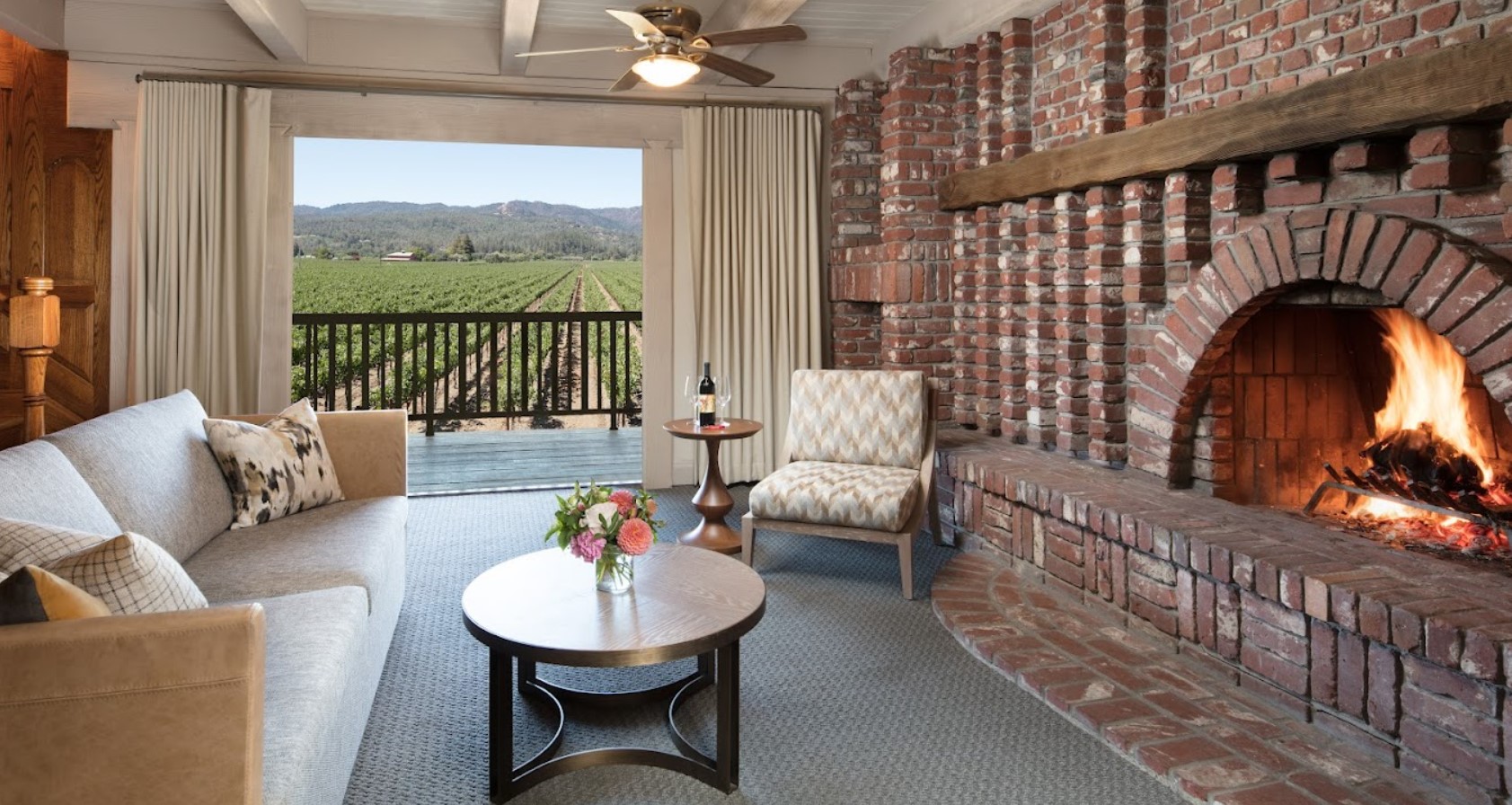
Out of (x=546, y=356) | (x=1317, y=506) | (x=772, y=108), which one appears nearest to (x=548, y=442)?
(x=546, y=356)

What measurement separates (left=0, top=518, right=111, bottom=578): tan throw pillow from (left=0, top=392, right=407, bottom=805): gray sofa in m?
0.25

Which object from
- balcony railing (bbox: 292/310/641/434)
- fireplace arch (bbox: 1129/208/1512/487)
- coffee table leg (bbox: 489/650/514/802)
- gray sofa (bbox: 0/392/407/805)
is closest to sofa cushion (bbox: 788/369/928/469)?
fireplace arch (bbox: 1129/208/1512/487)

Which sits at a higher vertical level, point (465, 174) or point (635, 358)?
point (465, 174)

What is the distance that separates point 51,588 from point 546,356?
6164 mm

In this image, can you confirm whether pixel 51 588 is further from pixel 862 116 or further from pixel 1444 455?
pixel 862 116

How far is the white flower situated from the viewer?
2248 millimetres

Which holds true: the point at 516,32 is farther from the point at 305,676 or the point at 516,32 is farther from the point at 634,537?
the point at 305,676

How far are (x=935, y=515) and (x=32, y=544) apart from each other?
3.18 metres

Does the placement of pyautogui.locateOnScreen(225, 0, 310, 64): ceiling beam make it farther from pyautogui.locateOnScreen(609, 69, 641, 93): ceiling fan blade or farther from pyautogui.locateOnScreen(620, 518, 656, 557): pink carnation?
pyautogui.locateOnScreen(620, 518, 656, 557): pink carnation

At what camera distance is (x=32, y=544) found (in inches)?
60.6

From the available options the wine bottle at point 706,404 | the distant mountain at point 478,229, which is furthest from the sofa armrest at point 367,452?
the distant mountain at point 478,229

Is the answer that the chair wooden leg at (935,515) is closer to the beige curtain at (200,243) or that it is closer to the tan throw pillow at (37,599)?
the tan throw pillow at (37,599)

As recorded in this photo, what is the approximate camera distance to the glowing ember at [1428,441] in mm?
2635

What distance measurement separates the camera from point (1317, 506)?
10.1 feet
